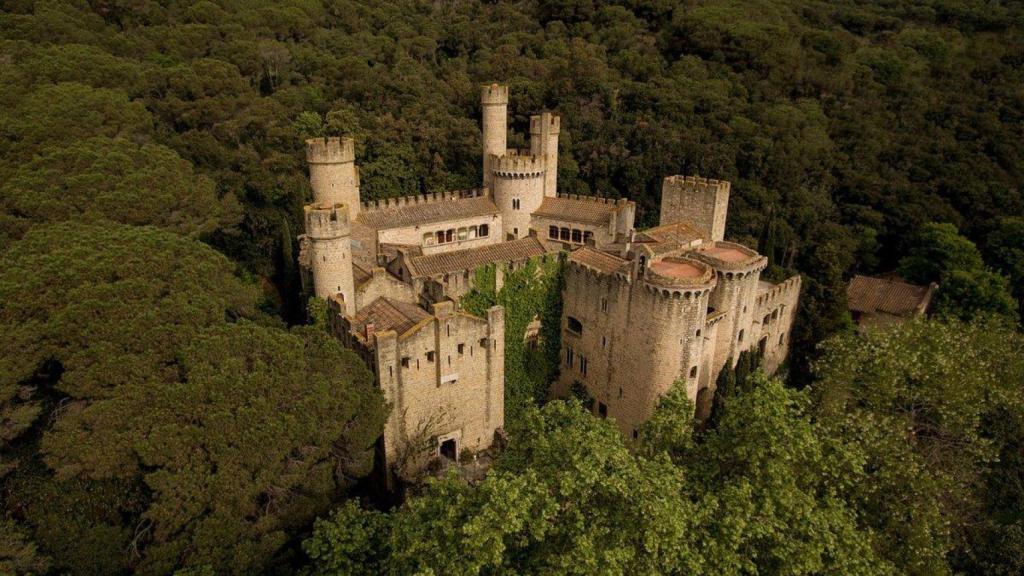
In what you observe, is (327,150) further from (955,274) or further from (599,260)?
(955,274)

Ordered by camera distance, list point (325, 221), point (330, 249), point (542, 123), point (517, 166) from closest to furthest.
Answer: point (325, 221) < point (330, 249) < point (517, 166) < point (542, 123)

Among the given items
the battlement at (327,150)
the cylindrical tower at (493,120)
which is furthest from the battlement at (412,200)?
the battlement at (327,150)

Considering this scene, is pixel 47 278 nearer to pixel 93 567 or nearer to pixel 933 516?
pixel 93 567

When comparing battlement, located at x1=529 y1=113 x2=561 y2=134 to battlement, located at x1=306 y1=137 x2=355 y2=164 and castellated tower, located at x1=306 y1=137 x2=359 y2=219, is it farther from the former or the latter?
battlement, located at x1=306 y1=137 x2=355 y2=164

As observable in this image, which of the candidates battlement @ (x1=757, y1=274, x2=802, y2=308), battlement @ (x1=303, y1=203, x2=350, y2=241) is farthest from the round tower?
battlement @ (x1=303, y1=203, x2=350, y2=241)

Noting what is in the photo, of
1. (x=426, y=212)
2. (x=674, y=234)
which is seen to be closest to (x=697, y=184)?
(x=674, y=234)

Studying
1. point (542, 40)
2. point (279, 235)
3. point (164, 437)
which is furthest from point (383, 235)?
point (542, 40)

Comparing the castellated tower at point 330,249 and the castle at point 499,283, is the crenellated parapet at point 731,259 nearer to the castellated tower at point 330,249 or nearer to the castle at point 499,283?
the castle at point 499,283
